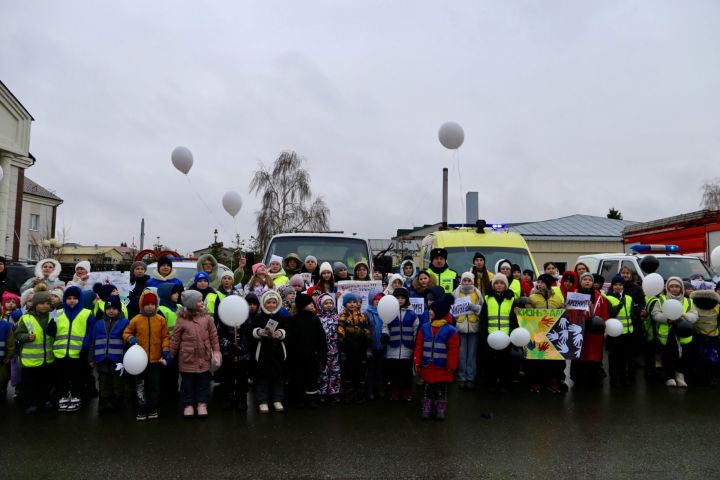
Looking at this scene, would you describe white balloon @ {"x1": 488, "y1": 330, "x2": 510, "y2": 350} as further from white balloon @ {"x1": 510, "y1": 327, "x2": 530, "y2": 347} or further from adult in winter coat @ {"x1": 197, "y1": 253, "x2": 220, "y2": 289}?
adult in winter coat @ {"x1": 197, "y1": 253, "x2": 220, "y2": 289}

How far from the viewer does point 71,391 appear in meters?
6.94

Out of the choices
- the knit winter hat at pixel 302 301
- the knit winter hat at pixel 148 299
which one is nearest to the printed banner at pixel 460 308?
the knit winter hat at pixel 302 301

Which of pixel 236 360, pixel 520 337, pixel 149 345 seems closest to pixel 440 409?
pixel 520 337

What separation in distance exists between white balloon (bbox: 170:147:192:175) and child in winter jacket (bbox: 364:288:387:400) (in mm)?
7176

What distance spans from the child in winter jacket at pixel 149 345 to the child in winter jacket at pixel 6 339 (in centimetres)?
164

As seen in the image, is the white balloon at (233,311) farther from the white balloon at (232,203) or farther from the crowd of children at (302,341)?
the white balloon at (232,203)

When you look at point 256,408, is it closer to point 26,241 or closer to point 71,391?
point 71,391

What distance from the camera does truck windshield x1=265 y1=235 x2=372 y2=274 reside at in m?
10.5

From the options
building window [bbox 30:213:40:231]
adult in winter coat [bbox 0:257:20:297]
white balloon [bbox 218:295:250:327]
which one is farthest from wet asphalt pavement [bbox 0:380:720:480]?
building window [bbox 30:213:40:231]

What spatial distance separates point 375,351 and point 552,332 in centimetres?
255

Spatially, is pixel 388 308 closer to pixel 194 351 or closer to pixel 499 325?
pixel 499 325

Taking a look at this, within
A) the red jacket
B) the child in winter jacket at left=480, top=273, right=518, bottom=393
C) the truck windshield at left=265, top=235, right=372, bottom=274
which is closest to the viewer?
the red jacket

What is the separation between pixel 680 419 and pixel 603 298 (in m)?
2.13

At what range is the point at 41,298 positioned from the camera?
693cm
